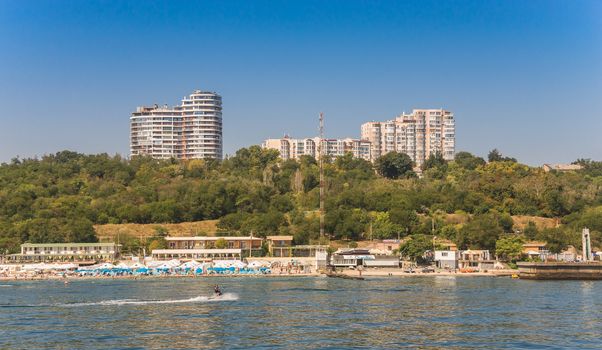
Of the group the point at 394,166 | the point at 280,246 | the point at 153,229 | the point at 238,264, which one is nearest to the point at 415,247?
the point at 280,246

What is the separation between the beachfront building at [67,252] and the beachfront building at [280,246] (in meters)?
20.8

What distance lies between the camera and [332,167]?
16462 cm

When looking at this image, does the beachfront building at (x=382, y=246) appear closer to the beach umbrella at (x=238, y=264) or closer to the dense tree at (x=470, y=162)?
the beach umbrella at (x=238, y=264)

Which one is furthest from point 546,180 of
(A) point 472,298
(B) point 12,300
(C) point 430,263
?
(B) point 12,300

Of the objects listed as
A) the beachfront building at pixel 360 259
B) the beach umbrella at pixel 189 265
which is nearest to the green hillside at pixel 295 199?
the beachfront building at pixel 360 259

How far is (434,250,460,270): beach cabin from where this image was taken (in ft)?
350

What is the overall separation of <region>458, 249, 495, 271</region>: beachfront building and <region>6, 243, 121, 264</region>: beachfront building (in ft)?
149

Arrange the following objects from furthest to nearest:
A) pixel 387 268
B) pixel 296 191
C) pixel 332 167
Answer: pixel 332 167, pixel 296 191, pixel 387 268

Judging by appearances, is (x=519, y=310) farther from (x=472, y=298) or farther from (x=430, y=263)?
(x=430, y=263)

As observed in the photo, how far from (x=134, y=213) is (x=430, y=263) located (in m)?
45.8

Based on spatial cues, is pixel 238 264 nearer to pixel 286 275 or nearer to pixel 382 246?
pixel 286 275

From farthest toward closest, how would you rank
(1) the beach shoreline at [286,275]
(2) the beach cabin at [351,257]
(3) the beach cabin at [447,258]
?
(2) the beach cabin at [351,257] → (3) the beach cabin at [447,258] → (1) the beach shoreline at [286,275]

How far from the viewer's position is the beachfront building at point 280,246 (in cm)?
11594

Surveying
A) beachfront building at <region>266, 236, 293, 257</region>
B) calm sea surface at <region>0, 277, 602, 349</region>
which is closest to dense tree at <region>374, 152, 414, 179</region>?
beachfront building at <region>266, 236, 293, 257</region>
